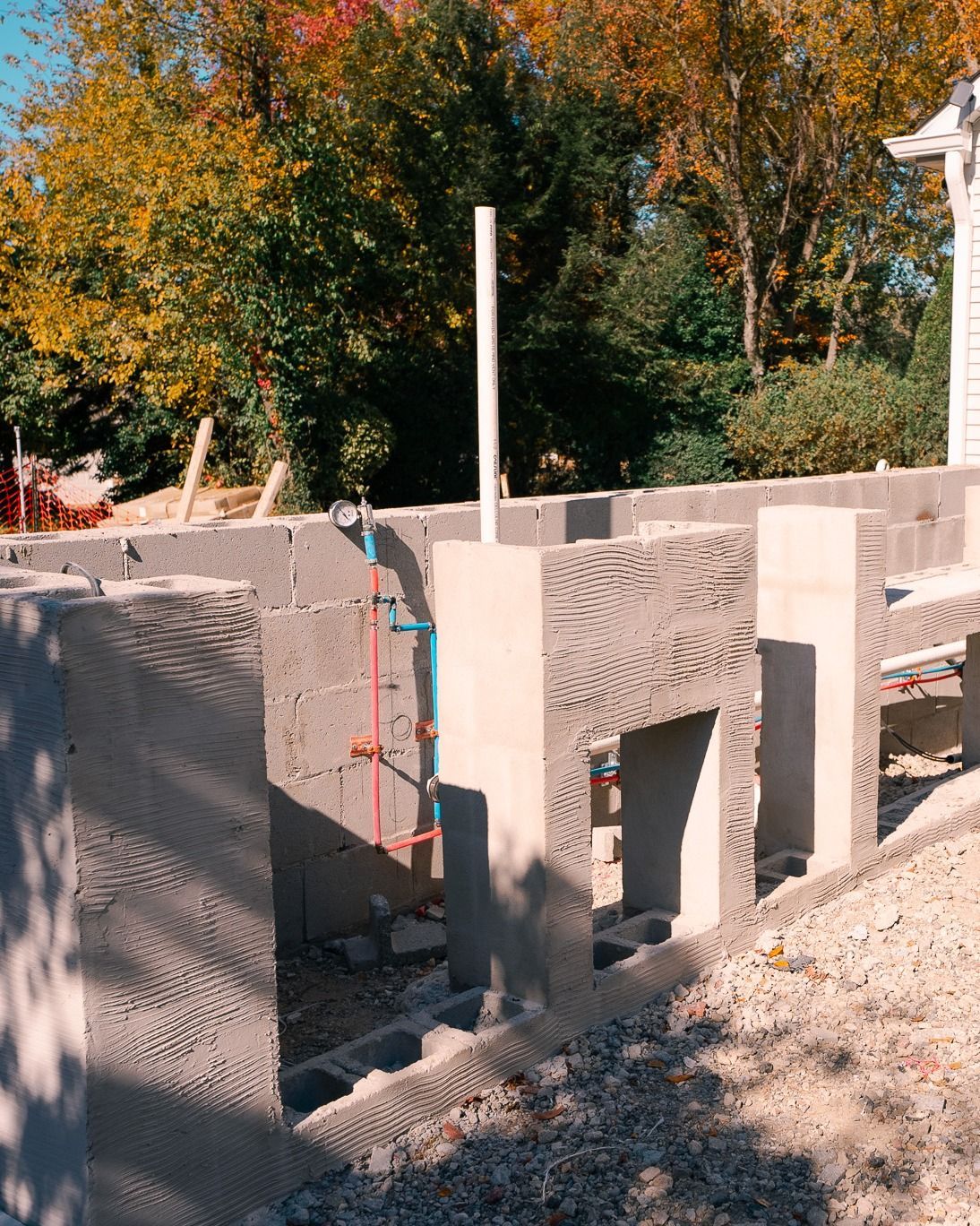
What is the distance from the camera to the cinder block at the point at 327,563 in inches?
252

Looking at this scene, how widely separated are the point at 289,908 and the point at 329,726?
3.17ft

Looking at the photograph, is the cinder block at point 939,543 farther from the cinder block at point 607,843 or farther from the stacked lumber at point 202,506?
the stacked lumber at point 202,506

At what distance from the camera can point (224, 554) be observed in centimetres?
604

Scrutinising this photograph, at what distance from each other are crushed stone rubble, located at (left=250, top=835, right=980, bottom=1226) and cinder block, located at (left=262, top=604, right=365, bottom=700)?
238cm

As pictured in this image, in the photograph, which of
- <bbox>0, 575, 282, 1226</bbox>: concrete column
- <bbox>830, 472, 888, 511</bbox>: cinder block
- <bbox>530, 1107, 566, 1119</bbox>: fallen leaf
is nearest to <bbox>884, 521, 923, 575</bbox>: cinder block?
<bbox>830, 472, 888, 511</bbox>: cinder block

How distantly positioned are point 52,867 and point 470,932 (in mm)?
2207

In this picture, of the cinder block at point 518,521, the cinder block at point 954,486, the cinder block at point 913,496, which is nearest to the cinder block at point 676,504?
the cinder block at point 518,521

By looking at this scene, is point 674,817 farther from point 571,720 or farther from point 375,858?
point 375,858

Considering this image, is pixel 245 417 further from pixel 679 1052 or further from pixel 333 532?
pixel 679 1052

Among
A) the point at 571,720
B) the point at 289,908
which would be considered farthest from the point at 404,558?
the point at 571,720

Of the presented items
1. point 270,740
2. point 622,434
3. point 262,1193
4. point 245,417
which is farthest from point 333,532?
point 622,434

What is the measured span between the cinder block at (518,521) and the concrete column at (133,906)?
12.4 ft

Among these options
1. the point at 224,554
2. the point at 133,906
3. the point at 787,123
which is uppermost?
the point at 787,123

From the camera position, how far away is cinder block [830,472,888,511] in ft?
32.0
